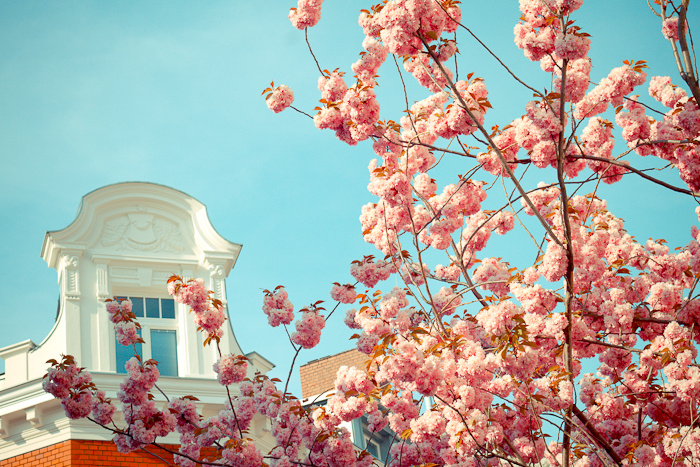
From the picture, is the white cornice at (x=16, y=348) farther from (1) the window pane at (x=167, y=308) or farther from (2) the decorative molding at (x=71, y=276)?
(1) the window pane at (x=167, y=308)

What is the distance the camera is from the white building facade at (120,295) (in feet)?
30.8

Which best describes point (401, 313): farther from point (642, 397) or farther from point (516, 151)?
point (642, 397)

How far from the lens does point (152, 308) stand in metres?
11.1

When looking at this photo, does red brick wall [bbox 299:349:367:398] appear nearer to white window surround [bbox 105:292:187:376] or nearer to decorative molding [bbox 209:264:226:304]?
decorative molding [bbox 209:264:226:304]

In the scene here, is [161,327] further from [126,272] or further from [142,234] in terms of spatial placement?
[142,234]

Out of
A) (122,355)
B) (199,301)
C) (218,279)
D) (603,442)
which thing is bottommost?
(603,442)

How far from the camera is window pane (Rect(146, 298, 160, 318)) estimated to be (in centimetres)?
1102

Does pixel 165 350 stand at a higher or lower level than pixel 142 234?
lower

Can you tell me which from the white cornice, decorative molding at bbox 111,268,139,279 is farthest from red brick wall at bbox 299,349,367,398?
the white cornice

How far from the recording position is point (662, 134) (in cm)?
547

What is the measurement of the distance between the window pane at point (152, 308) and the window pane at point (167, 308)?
77 millimetres

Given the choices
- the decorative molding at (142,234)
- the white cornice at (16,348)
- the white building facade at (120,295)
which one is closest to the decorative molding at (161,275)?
the white building facade at (120,295)

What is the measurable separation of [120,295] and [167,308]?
75cm

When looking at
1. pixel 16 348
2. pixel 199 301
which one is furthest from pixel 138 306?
pixel 199 301
